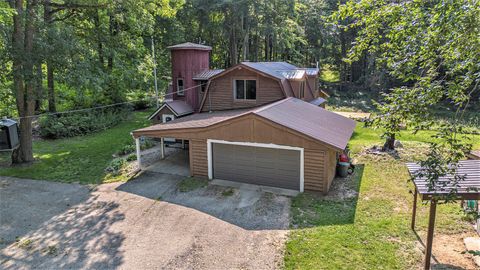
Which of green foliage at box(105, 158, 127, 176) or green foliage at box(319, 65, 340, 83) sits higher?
green foliage at box(319, 65, 340, 83)

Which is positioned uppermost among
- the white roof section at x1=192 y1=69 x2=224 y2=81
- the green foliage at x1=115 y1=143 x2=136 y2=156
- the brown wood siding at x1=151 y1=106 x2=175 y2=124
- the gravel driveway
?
the white roof section at x1=192 y1=69 x2=224 y2=81

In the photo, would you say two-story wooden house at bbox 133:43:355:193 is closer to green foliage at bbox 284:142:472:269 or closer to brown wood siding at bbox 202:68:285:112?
brown wood siding at bbox 202:68:285:112

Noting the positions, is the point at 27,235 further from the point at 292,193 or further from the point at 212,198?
the point at 292,193

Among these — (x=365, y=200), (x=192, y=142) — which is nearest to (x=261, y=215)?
(x=365, y=200)

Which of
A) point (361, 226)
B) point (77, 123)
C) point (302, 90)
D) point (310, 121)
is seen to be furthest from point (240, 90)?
point (77, 123)

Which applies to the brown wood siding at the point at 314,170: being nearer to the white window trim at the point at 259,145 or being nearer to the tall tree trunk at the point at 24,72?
the white window trim at the point at 259,145

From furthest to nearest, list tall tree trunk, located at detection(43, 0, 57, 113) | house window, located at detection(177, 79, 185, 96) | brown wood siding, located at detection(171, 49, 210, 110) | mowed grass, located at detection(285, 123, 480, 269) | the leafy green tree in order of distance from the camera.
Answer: house window, located at detection(177, 79, 185, 96) < brown wood siding, located at detection(171, 49, 210, 110) < tall tree trunk, located at detection(43, 0, 57, 113) < mowed grass, located at detection(285, 123, 480, 269) < the leafy green tree

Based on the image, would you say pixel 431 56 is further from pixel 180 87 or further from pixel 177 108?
pixel 180 87

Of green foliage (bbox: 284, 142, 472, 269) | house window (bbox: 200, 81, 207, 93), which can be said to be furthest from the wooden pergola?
house window (bbox: 200, 81, 207, 93)
